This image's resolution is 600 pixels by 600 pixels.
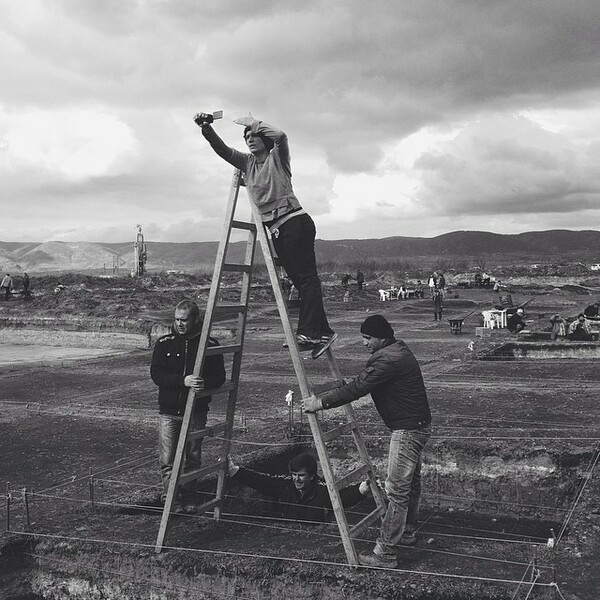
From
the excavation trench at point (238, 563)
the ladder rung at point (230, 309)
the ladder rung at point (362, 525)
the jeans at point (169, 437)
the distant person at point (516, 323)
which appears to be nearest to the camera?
the excavation trench at point (238, 563)

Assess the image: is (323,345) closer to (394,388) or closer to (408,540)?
(394,388)

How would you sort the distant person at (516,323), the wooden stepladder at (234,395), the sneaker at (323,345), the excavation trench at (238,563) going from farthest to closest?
the distant person at (516,323) < the sneaker at (323,345) < the wooden stepladder at (234,395) < the excavation trench at (238,563)

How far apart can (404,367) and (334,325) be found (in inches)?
867

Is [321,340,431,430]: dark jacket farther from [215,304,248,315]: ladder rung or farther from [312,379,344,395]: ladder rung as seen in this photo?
[215,304,248,315]: ladder rung

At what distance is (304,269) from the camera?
4.49m

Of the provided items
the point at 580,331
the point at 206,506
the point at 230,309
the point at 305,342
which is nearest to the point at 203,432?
the point at 206,506

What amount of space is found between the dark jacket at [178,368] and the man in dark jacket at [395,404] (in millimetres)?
1136

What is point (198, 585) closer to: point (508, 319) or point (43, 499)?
point (43, 499)

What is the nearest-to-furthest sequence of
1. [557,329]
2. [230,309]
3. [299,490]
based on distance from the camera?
[230,309]
[299,490]
[557,329]

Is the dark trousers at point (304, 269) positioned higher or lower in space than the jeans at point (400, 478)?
higher

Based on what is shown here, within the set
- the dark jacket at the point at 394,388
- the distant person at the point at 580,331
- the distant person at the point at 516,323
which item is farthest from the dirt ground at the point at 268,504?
the distant person at the point at 516,323

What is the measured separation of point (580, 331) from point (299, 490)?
1480 cm

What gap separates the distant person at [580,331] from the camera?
17.9 m

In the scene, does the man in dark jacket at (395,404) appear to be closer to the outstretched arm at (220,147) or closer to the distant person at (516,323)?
the outstretched arm at (220,147)
